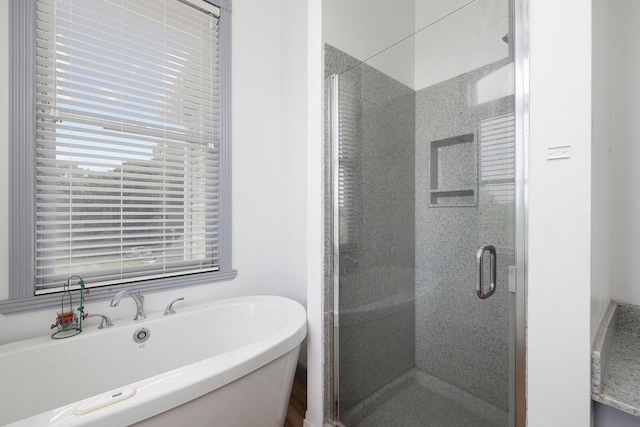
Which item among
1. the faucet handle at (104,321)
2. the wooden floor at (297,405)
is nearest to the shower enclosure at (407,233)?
the wooden floor at (297,405)

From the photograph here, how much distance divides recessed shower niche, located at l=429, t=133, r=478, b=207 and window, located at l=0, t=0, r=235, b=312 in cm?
137

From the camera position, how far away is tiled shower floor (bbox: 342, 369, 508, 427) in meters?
1.40

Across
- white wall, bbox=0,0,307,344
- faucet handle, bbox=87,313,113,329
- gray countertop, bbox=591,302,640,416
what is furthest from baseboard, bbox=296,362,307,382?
gray countertop, bbox=591,302,640,416

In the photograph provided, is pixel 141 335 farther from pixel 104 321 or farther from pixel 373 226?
pixel 373 226

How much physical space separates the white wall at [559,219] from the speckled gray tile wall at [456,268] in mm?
233

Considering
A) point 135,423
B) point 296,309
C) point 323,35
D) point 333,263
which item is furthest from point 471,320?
point 323,35

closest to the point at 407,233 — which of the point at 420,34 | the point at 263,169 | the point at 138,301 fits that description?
the point at 420,34

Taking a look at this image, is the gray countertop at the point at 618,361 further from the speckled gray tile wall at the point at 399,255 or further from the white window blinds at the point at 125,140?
the white window blinds at the point at 125,140

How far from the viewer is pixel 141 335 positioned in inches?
59.4

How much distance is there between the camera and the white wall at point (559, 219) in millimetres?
737

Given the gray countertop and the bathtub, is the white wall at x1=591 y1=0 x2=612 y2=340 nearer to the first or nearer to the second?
the gray countertop

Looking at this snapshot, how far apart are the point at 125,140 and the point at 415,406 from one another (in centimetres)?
222

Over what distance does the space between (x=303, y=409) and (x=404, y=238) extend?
125 centimetres

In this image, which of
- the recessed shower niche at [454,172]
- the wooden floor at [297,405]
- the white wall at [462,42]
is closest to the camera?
the white wall at [462,42]
